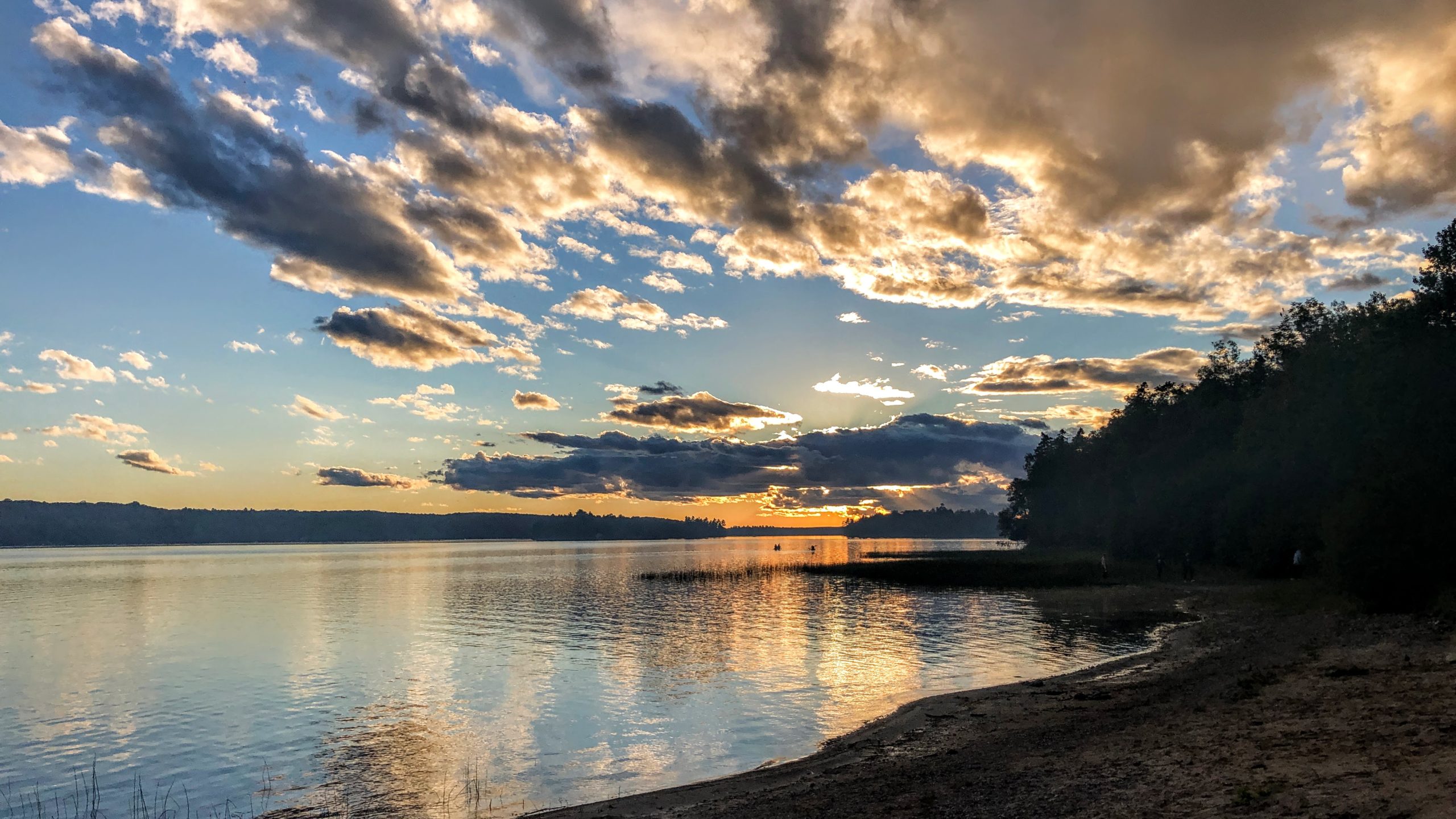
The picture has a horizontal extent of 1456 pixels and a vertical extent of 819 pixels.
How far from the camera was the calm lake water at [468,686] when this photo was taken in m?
23.4

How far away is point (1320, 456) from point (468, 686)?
181ft

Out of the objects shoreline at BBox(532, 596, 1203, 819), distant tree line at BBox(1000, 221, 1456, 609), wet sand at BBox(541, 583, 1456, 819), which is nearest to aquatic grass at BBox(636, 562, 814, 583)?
distant tree line at BBox(1000, 221, 1456, 609)

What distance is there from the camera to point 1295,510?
57500mm

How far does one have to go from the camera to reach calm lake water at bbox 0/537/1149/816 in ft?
76.7

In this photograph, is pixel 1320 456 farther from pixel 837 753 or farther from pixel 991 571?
pixel 991 571

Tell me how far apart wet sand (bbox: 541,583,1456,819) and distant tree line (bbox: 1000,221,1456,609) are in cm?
485

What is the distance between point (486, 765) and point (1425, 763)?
73.6 ft

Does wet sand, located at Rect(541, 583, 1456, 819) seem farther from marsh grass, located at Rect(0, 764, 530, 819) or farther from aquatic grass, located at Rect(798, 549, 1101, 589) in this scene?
aquatic grass, located at Rect(798, 549, 1101, 589)

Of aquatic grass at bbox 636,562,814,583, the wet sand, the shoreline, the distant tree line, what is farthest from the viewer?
aquatic grass at bbox 636,562,814,583

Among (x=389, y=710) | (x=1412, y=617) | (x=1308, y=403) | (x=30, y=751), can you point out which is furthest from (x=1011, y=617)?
(x=30, y=751)

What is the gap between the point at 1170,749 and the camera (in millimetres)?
17297

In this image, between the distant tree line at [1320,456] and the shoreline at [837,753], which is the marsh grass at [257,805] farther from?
the distant tree line at [1320,456]

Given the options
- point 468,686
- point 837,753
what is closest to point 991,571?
point 468,686

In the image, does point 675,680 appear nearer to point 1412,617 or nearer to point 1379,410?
point 1412,617
